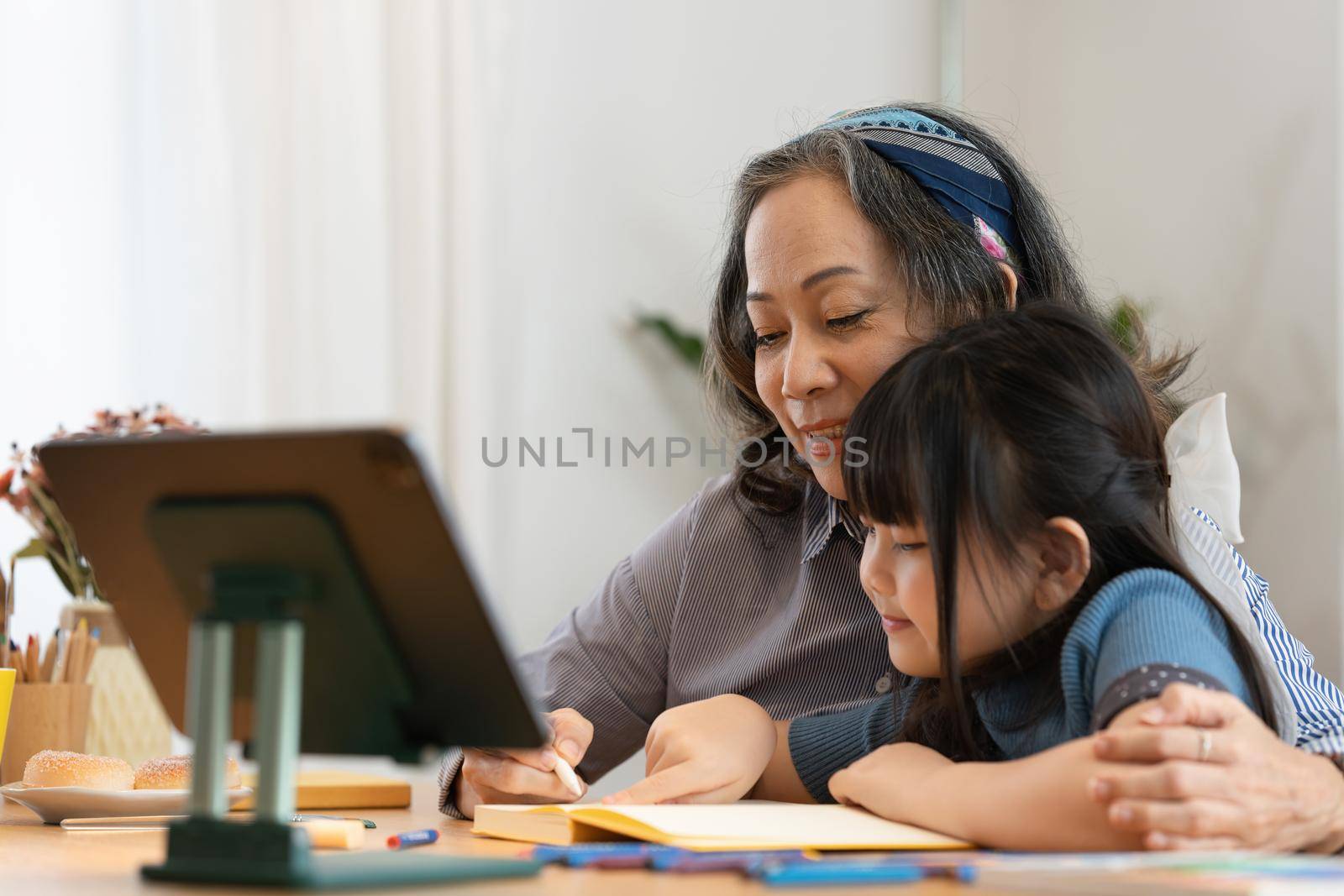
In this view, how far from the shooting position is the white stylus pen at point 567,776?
3.95ft

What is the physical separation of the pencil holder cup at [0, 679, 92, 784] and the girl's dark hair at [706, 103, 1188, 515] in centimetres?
76

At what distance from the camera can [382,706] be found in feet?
2.42

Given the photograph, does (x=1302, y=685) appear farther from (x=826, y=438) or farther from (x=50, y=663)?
(x=50, y=663)

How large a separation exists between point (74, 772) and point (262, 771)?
58cm

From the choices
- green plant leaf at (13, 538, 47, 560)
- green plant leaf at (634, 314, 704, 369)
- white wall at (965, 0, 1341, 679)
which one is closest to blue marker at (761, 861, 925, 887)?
green plant leaf at (13, 538, 47, 560)

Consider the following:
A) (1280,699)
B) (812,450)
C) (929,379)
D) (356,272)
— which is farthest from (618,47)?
(1280,699)

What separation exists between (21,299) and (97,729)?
123cm

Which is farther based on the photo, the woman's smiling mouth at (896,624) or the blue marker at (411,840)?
the woman's smiling mouth at (896,624)

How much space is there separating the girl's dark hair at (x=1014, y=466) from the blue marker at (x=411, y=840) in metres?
0.38

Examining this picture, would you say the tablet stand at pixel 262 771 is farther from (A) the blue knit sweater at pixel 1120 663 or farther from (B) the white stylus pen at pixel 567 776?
(B) the white stylus pen at pixel 567 776

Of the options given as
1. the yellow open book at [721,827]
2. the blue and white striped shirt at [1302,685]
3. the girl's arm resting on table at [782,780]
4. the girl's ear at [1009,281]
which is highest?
the girl's ear at [1009,281]

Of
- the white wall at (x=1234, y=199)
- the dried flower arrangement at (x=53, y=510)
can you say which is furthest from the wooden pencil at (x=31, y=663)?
the white wall at (x=1234, y=199)

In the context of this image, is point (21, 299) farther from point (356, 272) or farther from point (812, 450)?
point (812, 450)

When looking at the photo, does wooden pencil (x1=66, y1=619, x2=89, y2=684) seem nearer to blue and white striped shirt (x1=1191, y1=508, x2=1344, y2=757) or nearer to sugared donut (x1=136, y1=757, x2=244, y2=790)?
sugared donut (x1=136, y1=757, x2=244, y2=790)
